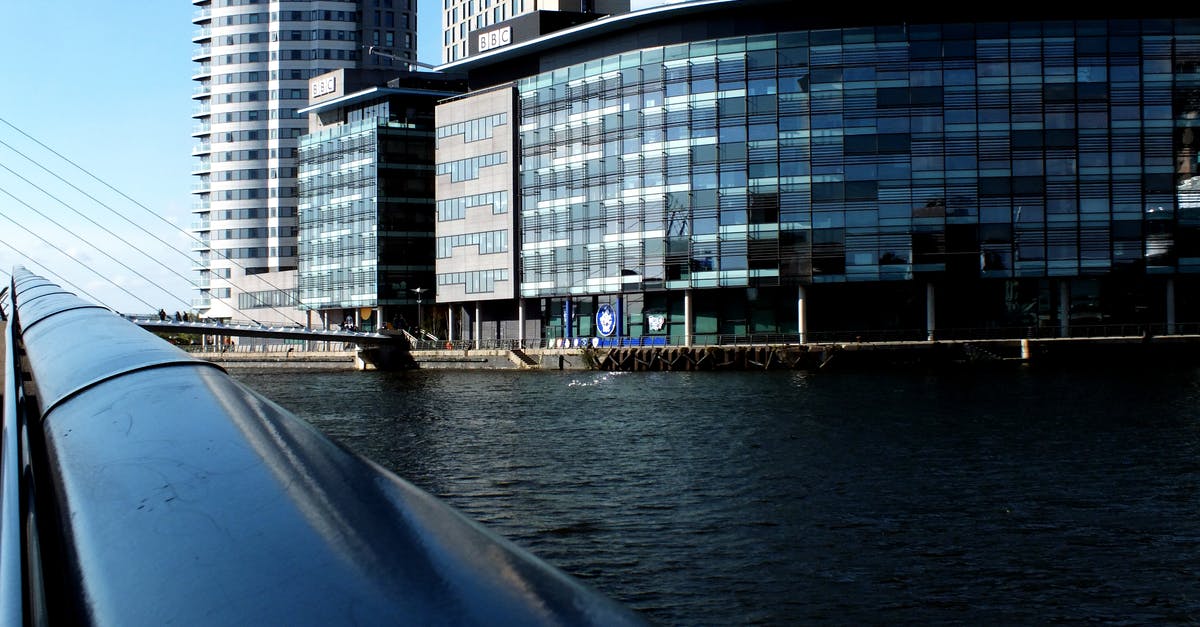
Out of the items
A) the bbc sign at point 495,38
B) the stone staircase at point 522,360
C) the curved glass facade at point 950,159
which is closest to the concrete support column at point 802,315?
the curved glass facade at point 950,159

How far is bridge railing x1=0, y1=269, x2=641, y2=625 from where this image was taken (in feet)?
4.73

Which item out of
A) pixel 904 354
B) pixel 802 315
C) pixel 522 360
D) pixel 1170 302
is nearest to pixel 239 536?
pixel 904 354

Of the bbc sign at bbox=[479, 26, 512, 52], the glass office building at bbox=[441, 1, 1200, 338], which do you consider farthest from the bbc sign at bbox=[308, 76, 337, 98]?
the glass office building at bbox=[441, 1, 1200, 338]

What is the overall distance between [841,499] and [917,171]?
215 feet

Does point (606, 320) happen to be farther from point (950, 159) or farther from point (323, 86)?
point (323, 86)

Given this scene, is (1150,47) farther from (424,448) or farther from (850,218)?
(424,448)

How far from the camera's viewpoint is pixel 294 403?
4922 centimetres

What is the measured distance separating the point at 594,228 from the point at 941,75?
28052mm

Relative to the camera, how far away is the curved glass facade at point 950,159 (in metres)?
80.9

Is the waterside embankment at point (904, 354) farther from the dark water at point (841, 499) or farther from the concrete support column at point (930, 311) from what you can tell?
the dark water at point (841, 499)

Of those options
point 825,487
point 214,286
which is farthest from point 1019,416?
point 214,286

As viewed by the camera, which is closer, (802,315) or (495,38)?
(802,315)

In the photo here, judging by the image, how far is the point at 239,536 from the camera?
167 centimetres

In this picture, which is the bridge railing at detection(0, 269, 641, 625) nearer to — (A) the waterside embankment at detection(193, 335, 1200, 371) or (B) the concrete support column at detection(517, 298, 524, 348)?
(A) the waterside embankment at detection(193, 335, 1200, 371)
